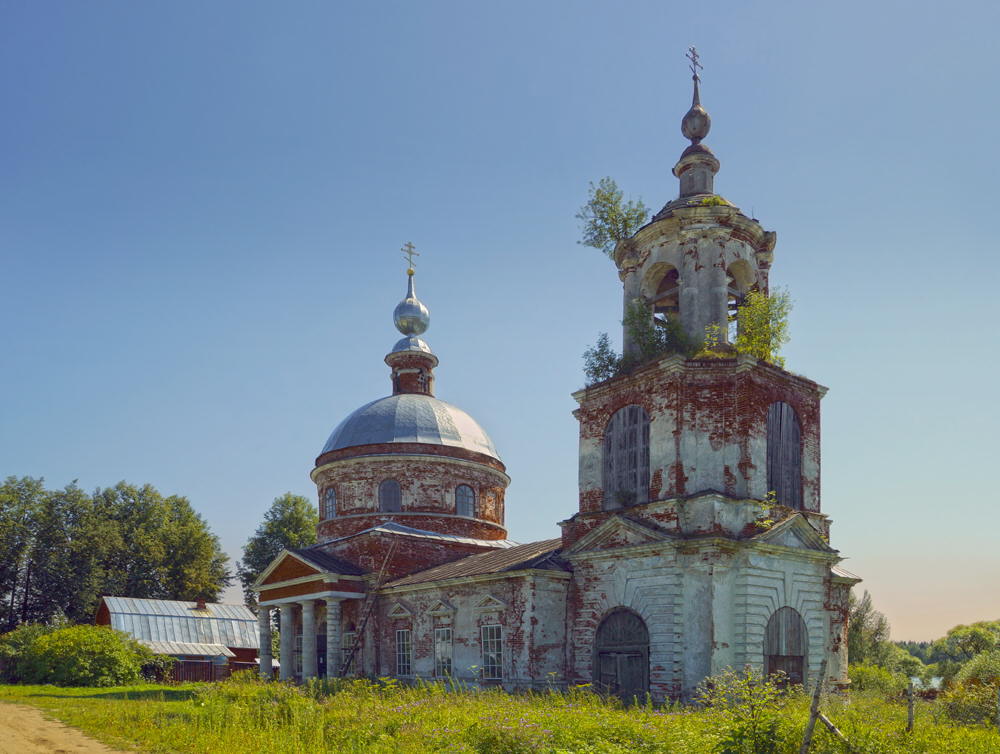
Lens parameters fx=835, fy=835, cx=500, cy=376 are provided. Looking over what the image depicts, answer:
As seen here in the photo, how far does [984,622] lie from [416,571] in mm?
39321

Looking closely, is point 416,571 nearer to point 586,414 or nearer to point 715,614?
point 586,414

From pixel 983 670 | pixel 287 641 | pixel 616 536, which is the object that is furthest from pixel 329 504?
pixel 983 670

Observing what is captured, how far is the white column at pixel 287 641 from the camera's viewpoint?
28234 mm

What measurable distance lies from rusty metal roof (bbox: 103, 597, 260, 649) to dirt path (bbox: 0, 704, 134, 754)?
60.5ft

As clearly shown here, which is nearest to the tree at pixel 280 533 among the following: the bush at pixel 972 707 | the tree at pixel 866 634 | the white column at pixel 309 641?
the white column at pixel 309 641

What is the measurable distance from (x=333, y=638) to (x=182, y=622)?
1535 cm

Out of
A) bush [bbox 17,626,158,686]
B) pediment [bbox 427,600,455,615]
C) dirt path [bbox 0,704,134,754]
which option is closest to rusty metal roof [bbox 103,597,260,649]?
bush [bbox 17,626,158,686]

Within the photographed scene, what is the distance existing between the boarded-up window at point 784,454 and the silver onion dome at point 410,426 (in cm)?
1429

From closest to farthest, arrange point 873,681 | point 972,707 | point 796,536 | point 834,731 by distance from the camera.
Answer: point 834,731 < point 972,707 < point 796,536 < point 873,681

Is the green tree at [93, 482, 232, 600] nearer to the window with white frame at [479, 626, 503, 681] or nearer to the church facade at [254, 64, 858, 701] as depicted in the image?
the church facade at [254, 64, 858, 701]

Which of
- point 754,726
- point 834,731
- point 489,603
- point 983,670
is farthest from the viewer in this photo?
point 489,603

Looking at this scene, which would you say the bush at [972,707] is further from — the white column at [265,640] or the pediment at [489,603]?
the white column at [265,640]

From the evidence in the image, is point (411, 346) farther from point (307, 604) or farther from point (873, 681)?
point (873, 681)

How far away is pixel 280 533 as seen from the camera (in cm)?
4628
